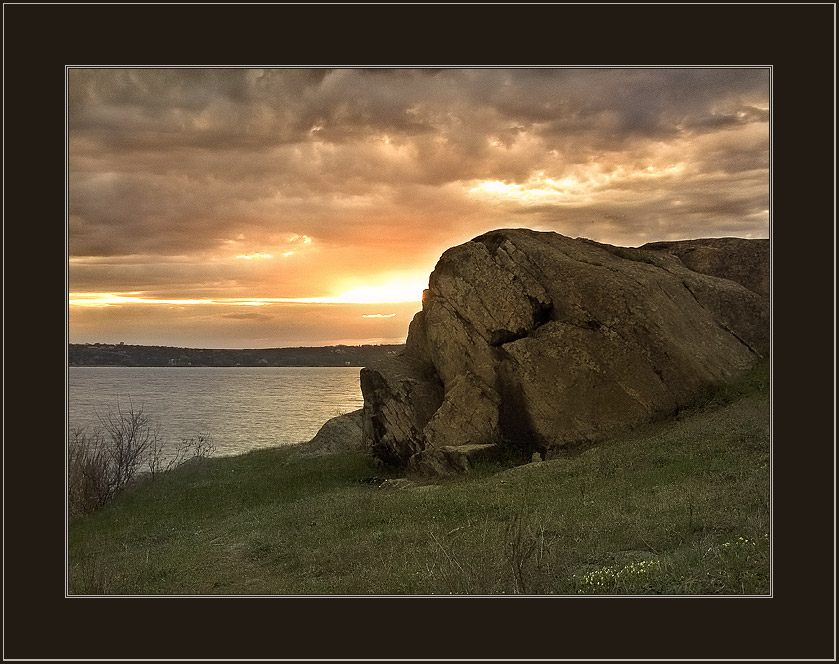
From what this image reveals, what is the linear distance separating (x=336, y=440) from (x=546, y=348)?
14.7 meters

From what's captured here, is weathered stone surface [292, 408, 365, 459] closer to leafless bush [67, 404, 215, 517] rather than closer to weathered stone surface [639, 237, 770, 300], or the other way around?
leafless bush [67, 404, 215, 517]

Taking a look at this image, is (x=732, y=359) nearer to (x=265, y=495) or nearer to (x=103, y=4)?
(x=265, y=495)

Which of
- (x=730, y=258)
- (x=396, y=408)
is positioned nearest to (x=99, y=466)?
(x=396, y=408)

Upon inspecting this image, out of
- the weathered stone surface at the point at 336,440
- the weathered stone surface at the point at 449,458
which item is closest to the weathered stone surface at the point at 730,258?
the weathered stone surface at the point at 449,458

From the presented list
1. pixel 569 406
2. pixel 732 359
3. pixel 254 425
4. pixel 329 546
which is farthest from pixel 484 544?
pixel 254 425

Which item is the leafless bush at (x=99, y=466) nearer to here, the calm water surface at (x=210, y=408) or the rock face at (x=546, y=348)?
the calm water surface at (x=210, y=408)

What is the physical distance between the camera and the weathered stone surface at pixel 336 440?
99.8 ft

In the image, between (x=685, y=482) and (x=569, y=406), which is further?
(x=569, y=406)

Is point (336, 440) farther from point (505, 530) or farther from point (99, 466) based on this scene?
point (505, 530)

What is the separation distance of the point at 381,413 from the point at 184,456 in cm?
1910

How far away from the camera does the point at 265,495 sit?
22094mm

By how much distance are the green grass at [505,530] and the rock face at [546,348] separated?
1.03 m

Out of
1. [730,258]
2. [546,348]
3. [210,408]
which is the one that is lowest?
[210,408]

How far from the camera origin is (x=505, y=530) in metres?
11.3
